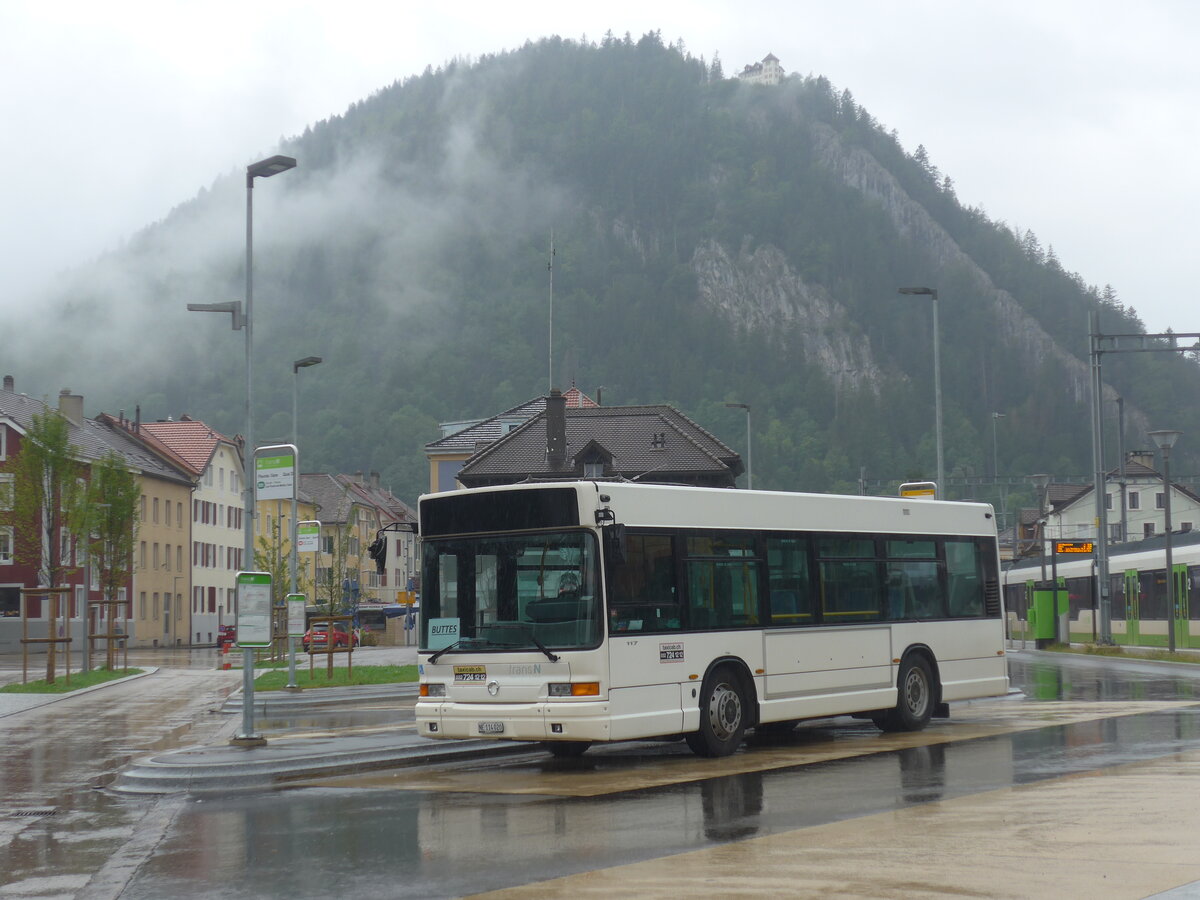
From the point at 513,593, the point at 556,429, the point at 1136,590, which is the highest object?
the point at 556,429

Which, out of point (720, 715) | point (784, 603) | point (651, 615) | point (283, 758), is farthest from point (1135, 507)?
point (283, 758)

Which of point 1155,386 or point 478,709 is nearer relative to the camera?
point 478,709

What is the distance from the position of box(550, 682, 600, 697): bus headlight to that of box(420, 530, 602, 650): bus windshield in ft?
1.19

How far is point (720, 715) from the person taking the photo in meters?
15.7

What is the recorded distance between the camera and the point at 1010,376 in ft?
604

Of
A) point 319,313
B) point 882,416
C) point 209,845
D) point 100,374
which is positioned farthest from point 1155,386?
point 209,845

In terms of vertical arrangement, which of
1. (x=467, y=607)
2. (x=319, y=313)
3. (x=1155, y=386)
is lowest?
(x=467, y=607)

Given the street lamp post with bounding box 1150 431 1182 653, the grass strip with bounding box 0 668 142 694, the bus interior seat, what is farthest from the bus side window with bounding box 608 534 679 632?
the street lamp post with bounding box 1150 431 1182 653

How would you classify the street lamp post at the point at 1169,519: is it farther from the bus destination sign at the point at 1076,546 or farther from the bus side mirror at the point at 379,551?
the bus side mirror at the point at 379,551

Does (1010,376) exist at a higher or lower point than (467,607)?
higher

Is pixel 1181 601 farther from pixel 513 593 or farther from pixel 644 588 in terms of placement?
pixel 513 593

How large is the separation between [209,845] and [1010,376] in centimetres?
18159

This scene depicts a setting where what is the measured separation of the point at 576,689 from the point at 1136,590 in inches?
1529

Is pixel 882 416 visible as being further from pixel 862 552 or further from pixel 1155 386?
pixel 862 552
